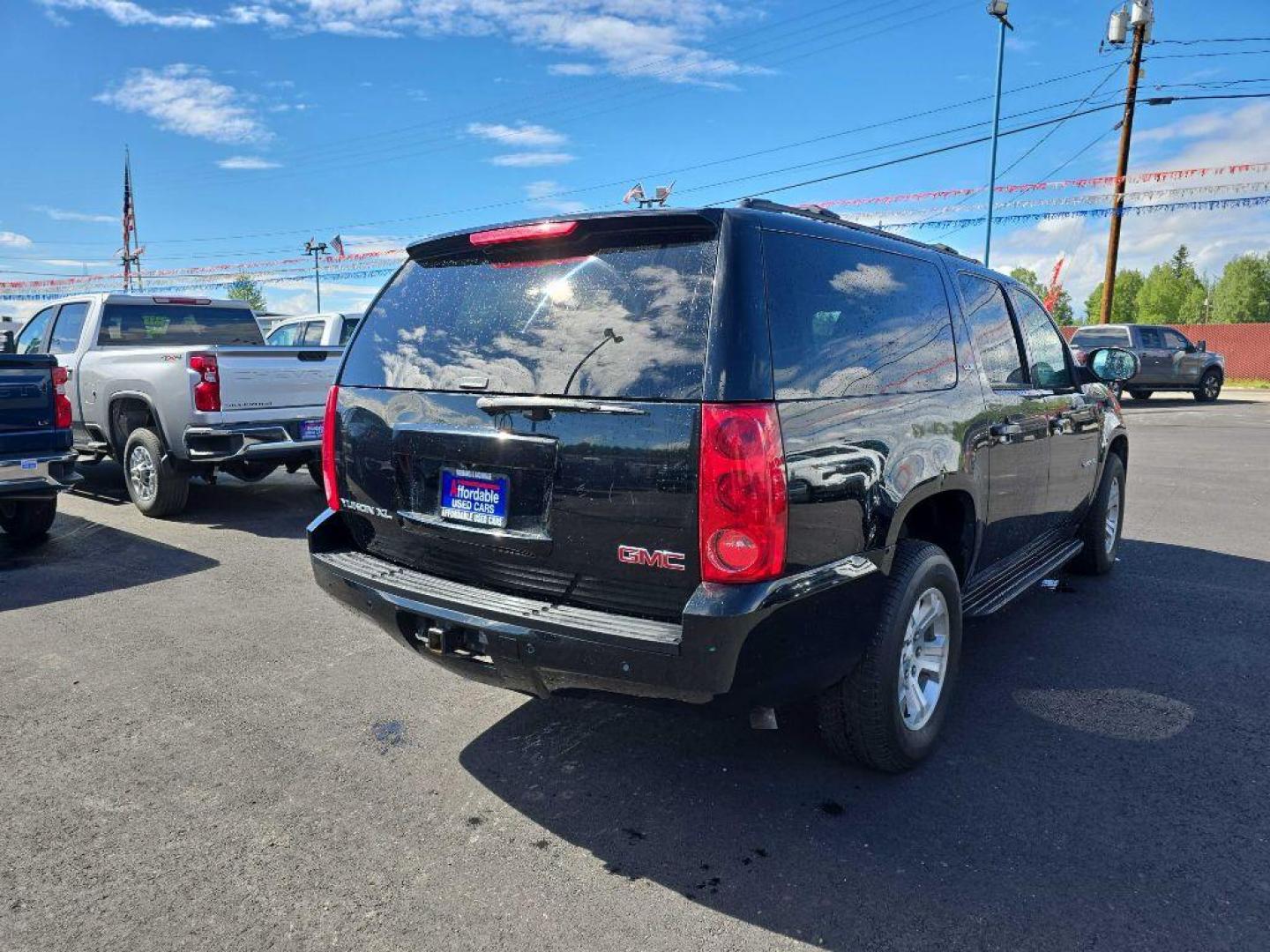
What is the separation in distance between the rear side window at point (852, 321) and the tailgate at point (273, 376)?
5.08 m

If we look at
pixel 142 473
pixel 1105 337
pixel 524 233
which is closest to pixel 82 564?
pixel 142 473

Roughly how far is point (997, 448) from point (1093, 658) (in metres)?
1.27

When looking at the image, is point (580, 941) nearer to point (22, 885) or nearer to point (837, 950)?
point (837, 950)

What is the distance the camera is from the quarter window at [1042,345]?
4.47m

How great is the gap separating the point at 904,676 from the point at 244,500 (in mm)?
7328

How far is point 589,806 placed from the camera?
9.60ft

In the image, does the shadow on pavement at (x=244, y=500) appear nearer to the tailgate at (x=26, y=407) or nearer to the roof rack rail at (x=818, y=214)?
the tailgate at (x=26, y=407)

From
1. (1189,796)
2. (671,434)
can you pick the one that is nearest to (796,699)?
(671,434)

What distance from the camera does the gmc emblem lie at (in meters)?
2.49

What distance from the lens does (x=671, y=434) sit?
8.12 ft

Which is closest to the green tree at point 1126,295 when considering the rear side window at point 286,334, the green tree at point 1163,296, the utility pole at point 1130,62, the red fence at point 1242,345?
the green tree at point 1163,296

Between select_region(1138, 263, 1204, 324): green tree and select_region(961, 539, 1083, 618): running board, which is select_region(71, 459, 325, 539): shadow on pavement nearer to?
select_region(961, 539, 1083, 618): running board

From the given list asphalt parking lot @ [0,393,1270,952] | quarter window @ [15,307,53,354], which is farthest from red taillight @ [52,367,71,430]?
quarter window @ [15,307,53,354]

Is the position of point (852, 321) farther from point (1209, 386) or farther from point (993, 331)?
point (1209, 386)
